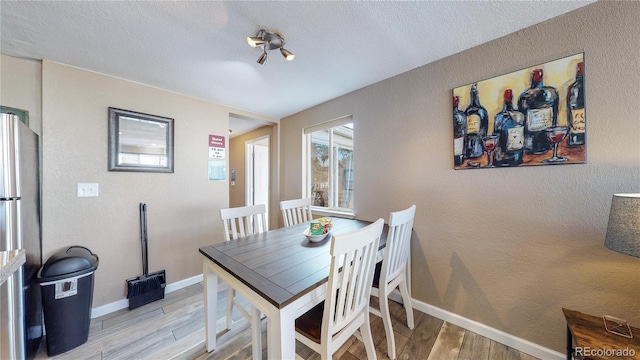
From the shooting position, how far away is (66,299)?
57.2 inches

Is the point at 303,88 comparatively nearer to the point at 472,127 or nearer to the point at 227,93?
the point at 227,93

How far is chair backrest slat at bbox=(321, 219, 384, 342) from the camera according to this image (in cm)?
91

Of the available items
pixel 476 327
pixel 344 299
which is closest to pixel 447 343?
pixel 476 327

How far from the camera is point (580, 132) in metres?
1.23

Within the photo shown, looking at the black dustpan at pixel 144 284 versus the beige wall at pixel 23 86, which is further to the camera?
the black dustpan at pixel 144 284

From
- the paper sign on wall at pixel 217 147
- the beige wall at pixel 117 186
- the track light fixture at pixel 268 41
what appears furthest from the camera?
the paper sign on wall at pixel 217 147

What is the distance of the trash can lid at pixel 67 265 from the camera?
141 centimetres

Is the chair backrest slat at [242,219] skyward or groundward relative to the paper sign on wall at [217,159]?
groundward

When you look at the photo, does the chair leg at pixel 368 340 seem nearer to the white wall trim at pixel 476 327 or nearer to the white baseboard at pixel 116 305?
the white wall trim at pixel 476 327

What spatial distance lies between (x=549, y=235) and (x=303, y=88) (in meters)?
2.38

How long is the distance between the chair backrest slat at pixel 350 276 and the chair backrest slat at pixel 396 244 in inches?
7.5

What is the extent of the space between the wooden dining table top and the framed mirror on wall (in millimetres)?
1442

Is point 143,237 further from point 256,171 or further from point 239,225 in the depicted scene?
point 256,171

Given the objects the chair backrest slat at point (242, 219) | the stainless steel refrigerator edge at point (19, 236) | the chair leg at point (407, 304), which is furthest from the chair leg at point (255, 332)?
the stainless steel refrigerator edge at point (19, 236)
